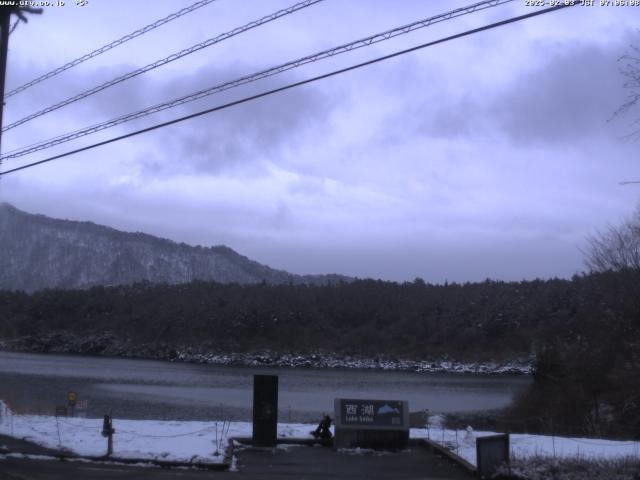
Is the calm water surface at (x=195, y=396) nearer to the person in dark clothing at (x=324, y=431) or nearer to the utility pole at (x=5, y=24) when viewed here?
the person in dark clothing at (x=324, y=431)

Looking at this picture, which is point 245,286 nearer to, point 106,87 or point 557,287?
point 557,287

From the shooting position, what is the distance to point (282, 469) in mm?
16094

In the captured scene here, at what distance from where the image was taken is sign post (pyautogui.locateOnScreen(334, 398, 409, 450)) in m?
18.9

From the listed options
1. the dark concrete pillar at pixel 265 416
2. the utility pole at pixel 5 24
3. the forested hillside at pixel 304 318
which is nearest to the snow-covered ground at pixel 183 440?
the dark concrete pillar at pixel 265 416

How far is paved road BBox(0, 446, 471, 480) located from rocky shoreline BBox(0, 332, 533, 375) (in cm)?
9136

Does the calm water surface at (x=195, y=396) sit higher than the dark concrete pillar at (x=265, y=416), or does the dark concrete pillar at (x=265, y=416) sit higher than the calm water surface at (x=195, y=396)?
the dark concrete pillar at (x=265, y=416)

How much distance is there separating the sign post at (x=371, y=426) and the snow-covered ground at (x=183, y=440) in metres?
1.27

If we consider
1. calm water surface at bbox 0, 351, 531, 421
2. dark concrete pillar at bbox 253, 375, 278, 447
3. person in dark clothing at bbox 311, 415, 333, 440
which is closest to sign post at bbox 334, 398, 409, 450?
person in dark clothing at bbox 311, 415, 333, 440

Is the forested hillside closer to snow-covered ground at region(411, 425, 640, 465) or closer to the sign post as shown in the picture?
snow-covered ground at region(411, 425, 640, 465)

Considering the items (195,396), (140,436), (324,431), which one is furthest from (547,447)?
(195,396)

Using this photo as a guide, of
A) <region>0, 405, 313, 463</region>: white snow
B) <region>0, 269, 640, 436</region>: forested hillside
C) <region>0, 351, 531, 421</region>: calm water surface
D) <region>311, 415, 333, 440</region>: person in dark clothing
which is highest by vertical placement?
<region>0, 269, 640, 436</region>: forested hillside

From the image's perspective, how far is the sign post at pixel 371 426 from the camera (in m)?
18.9

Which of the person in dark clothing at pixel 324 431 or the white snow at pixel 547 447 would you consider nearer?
the white snow at pixel 547 447

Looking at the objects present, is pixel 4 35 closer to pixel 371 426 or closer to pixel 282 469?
pixel 282 469
